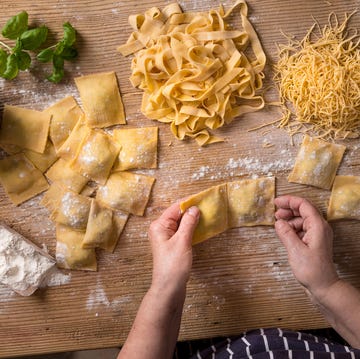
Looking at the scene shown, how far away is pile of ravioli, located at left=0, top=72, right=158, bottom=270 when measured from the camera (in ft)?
4.53

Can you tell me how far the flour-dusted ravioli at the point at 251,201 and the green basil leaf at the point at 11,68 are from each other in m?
0.70

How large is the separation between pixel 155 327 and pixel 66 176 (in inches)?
20.1

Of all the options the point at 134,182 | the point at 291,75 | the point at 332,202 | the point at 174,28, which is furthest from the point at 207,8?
the point at 332,202

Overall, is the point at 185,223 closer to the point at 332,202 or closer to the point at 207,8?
the point at 332,202

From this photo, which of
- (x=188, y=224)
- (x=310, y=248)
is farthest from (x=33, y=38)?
(x=310, y=248)

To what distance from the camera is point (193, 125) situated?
1.35m

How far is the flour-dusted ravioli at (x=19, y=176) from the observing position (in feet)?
4.60

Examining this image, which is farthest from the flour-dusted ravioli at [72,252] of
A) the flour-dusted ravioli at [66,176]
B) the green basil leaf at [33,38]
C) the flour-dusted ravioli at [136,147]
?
the green basil leaf at [33,38]

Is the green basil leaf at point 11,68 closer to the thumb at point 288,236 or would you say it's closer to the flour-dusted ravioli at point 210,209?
the flour-dusted ravioli at point 210,209

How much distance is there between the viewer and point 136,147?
1.38m

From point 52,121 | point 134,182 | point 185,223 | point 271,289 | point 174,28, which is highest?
point 174,28

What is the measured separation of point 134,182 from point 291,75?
55 centimetres

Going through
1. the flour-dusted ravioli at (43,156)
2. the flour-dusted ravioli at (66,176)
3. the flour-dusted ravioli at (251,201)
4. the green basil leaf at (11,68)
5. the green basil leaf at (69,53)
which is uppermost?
the green basil leaf at (69,53)

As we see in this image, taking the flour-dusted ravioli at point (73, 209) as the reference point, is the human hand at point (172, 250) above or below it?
below
